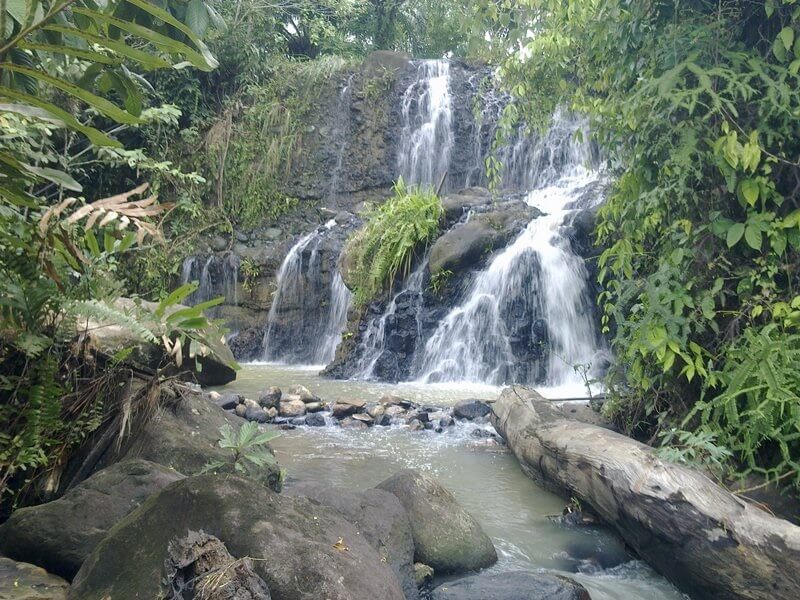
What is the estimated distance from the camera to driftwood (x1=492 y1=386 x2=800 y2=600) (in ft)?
8.77

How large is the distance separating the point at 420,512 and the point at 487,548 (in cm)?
40

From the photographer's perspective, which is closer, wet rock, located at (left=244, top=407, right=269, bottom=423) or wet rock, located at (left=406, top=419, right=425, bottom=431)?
wet rock, located at (left=406, top=419, right=425, bottom=431)

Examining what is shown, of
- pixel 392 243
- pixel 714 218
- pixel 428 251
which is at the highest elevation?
pixel 392 243

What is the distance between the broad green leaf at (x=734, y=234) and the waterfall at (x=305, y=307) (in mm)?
9088

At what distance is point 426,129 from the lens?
625 inches

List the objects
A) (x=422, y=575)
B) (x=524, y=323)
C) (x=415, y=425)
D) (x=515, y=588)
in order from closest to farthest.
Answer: (x=515, y=588), (x=422, y=575), (x=415, y=425), (x=524, y=323)

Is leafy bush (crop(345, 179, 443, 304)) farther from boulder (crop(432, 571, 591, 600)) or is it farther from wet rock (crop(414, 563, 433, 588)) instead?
boulder (crop(432, 571, 591, 600))

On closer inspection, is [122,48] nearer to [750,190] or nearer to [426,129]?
[750,190]

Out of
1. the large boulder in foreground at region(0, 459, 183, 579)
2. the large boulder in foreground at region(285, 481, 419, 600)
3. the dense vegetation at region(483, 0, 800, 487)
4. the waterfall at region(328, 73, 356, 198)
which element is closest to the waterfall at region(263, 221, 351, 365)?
the waterfall at region(328, 73, 356, 198)

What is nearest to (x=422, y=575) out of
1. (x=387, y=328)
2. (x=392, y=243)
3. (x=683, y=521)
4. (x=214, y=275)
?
(x=683, y=521)

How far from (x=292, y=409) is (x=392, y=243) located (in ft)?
14.4

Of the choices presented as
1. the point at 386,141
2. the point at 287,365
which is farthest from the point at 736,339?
the point at 386,141

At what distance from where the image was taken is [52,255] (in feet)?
9.13

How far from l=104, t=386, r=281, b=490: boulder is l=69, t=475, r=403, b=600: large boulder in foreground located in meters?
0.91
